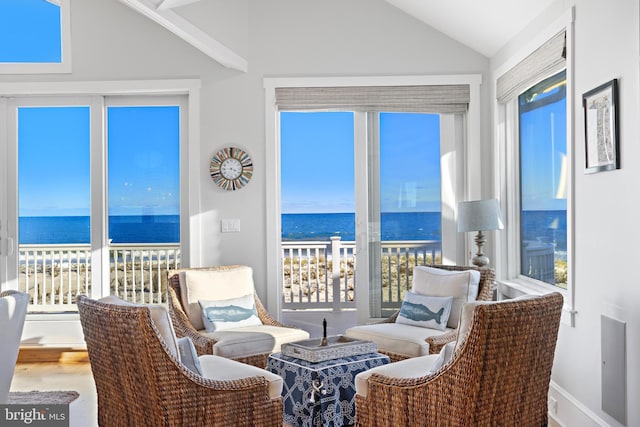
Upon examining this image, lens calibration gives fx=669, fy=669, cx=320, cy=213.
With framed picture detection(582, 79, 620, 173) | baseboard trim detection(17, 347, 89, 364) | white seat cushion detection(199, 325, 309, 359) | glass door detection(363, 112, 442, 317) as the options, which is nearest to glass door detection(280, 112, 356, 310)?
glass door detection(363, 112, 442, 317)

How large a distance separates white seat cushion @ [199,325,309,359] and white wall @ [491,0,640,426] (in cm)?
177

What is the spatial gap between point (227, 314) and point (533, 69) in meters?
2.69

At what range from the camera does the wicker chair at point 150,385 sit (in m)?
2.87

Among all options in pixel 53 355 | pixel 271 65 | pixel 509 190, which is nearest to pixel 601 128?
pixel 509 190

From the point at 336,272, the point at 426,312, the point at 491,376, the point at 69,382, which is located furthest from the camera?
the point at 336,272

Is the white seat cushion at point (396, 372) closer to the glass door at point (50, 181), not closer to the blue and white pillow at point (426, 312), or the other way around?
the blue and white pillow at point (426, 312)

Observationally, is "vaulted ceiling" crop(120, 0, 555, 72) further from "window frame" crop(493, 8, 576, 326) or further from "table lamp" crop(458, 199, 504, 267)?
"table lamp" crop(458, 199, 504, 267)

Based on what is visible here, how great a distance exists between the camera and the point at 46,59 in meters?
5.70

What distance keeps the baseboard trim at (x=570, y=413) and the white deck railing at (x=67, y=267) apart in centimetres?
331

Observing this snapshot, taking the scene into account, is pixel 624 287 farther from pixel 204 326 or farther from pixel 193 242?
pixel 193 242

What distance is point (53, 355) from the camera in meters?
5.70

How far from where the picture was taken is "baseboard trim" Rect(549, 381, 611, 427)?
3461 millimetres

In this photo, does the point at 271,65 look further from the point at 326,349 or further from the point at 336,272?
the point at 326,349

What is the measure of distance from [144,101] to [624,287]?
Answer: 418 centimetres
